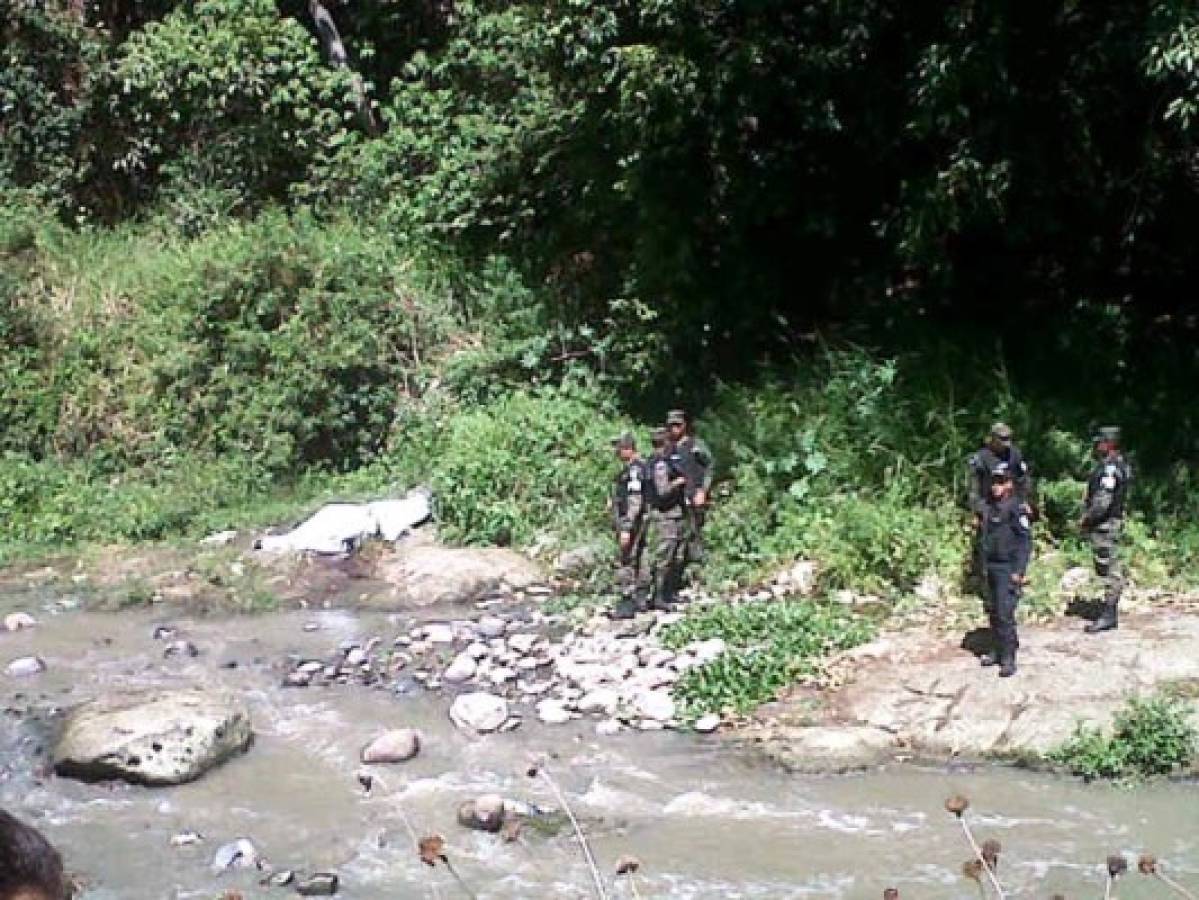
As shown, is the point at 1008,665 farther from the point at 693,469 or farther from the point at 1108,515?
the point at 693,469

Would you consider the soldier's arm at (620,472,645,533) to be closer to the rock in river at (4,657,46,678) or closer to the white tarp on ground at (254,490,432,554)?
the white tarp on ground at (254,490,432,554)

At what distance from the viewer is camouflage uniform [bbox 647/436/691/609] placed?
11641 millimetres

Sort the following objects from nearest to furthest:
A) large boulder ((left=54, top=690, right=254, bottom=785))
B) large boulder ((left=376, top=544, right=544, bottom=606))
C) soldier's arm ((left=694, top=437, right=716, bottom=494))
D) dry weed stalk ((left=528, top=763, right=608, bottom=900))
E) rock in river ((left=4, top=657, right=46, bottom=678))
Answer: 1. dry weed stalk ((left=528, top=763, right=608, bottom=900))
2. large boulder ((left=54, top=690, right=254, bottom=785))
3. rock in river ((left=4, top=657, right=46, bottom=678))
4. soldier's arm ((left=694, top=437, right=716, bottom=494))
5. large boulder ((left=376, top=544, right=544, bottom=606))

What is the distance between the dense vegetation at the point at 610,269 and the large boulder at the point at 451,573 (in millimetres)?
406

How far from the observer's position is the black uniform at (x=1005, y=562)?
9.71 m

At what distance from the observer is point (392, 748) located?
9.45 meters

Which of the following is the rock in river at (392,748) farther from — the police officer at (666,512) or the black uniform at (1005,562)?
the black uniform at (1005,562)

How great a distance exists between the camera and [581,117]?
1600cm

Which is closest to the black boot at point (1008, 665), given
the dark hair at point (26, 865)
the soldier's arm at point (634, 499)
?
the soldier's arm at point (634, 499)

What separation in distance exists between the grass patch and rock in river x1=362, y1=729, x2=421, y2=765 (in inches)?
68.4

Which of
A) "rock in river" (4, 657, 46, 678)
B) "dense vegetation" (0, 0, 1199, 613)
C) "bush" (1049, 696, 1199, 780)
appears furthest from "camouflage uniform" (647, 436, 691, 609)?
"rock in river" (4, 657, 46, 678)

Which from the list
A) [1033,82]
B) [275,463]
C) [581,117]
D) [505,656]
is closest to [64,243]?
[275,463]

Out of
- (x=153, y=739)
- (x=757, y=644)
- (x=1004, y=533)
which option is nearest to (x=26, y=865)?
(x=153, y=739)

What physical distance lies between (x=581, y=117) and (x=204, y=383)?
4.74 m
